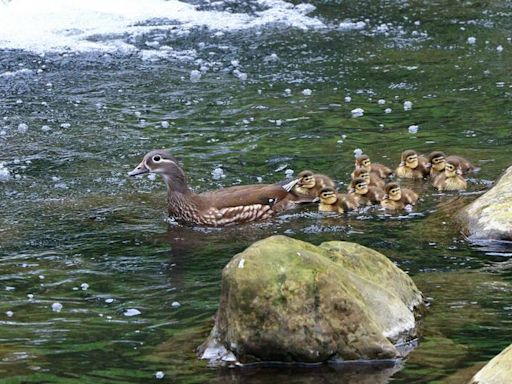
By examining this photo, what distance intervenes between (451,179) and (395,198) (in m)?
0.97

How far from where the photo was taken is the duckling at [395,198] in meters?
12.7

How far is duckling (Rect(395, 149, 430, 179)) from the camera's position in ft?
45.3

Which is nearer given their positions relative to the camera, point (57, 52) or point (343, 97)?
point (343, 97)

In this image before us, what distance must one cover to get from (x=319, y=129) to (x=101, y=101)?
3582 millimetres

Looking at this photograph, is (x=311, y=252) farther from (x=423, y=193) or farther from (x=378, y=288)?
(x=423, y=193)

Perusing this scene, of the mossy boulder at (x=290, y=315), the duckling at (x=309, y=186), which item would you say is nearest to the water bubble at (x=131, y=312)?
the mossy boulder at (x=290, y=315)

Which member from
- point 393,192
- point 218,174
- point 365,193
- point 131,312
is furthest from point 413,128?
point 131,312

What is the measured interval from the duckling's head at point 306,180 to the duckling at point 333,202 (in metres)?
0.36

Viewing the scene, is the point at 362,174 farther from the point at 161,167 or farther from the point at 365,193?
the point at 161,167

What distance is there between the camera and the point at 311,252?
328 inches

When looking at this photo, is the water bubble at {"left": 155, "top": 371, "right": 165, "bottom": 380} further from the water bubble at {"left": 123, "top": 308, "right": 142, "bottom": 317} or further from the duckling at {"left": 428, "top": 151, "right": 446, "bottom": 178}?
the duckling at {"left": 428, "top": 151, "right": 446, "bottom": 178}

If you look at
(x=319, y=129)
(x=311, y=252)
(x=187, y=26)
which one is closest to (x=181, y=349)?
(x=311, y=252)

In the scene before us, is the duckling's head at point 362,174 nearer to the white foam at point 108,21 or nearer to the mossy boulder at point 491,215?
the mossy boulder at point 491,215

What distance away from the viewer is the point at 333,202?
1266 centimetres
